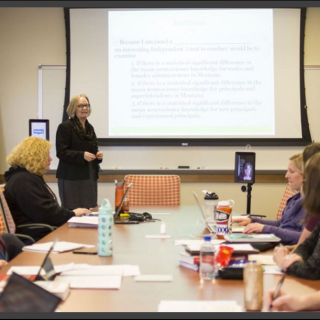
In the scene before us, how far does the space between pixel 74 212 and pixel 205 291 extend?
6.65ft

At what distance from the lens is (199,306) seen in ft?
5.22

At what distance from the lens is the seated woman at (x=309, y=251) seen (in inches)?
77.4

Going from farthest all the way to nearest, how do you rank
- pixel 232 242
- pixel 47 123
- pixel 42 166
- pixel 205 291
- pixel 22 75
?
pixel 22 75 → pixel 47 123 → pixel 42 166 → pixel 232 242 → pixel 205 291

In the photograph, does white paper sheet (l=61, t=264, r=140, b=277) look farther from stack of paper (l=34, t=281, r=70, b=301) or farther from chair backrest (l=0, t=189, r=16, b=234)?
chair backrest (l=0, t=189, r=16, b=234)

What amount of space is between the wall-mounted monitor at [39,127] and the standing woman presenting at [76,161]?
713mm

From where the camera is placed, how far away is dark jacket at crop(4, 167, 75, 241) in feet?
11.3

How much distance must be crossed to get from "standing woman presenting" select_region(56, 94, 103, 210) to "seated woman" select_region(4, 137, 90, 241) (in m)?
1.32

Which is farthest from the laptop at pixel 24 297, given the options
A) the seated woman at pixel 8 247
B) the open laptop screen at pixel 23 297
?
the seated woman at pixel 8 247

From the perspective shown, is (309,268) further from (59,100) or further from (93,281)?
(59,100)

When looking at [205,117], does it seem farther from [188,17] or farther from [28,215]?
[28,215]

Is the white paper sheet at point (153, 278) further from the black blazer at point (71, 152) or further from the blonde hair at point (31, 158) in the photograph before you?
the black blazer at point (71, 152)

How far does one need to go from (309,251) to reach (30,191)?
194 centimetres

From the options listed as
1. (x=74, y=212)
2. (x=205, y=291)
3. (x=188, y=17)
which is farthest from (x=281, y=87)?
(x=205, y=291)

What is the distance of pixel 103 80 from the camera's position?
5.91 meters
